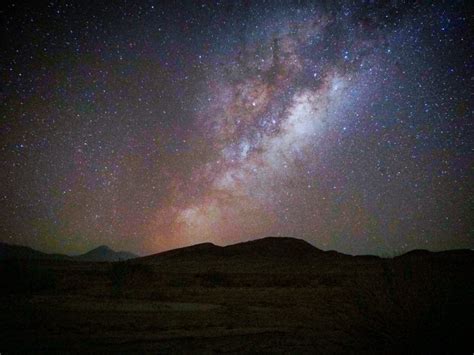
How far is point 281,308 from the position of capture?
901cm

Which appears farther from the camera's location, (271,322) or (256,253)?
(256,253)

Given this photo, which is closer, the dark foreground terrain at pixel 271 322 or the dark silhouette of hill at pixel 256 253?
the dark foreground terrain at pixel 271 322

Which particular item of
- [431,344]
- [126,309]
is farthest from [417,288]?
[126,309]

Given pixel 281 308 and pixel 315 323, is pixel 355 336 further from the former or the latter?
pixel 281 308

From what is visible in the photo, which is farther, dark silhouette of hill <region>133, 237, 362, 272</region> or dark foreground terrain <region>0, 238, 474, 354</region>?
dark silhouette of hill <region>133, 237, 362, 272</region>

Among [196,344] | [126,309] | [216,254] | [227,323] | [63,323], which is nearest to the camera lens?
[196,344]

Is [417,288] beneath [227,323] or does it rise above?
above

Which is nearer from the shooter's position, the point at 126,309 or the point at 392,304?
the point at 392,304

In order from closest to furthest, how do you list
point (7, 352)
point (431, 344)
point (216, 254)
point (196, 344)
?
point (431, 344) → point (7, 352) → point (196, 344) → point (216, 254)

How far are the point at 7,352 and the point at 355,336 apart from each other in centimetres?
551

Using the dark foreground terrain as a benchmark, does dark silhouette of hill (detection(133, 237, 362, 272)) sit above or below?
above

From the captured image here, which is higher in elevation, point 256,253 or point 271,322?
point 256,253

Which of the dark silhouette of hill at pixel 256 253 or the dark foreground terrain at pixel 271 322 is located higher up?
the dark silhouette of hill at pixel 256 253

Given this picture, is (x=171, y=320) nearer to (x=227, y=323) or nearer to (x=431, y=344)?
(x=227, y=323)
